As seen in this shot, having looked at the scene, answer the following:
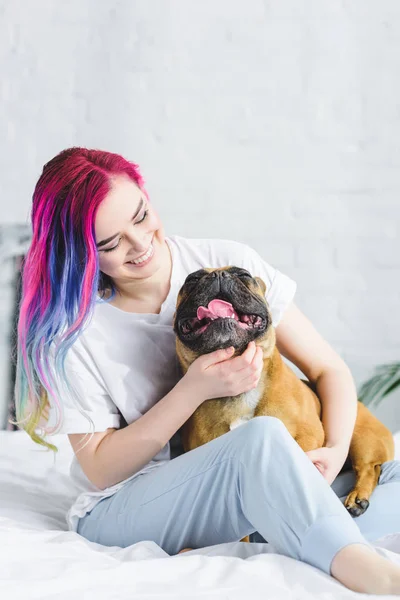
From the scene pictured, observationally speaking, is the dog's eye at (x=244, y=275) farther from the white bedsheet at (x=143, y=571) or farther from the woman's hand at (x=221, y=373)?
the white bedsheet at (x=143, y=571)

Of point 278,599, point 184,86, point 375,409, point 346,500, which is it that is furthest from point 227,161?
→ point 278,599

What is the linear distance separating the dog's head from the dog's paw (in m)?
0.36

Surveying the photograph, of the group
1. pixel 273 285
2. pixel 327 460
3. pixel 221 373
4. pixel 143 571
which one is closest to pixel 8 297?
pixel 273 285

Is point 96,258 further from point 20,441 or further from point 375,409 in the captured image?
point 375,409

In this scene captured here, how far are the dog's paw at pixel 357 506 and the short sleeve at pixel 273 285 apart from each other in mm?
408

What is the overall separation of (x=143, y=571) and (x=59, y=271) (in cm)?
63

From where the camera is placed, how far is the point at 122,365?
145cm

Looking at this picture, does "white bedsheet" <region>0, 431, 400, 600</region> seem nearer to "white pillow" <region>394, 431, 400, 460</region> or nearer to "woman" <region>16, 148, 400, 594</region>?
"woman" <region>16, 148, 400, 594</region>

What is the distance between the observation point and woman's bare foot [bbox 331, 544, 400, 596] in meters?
0.97

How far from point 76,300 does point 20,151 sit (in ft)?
4.55

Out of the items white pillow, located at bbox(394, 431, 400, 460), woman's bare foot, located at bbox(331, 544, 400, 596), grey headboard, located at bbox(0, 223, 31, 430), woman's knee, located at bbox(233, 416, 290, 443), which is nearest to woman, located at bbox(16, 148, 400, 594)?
woman's knee, located at bbox(233, 416, 290, 443)

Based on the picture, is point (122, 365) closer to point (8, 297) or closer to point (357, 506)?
point (357, 506)

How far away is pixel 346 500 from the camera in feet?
4.54

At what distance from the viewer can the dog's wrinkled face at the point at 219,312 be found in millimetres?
1328
